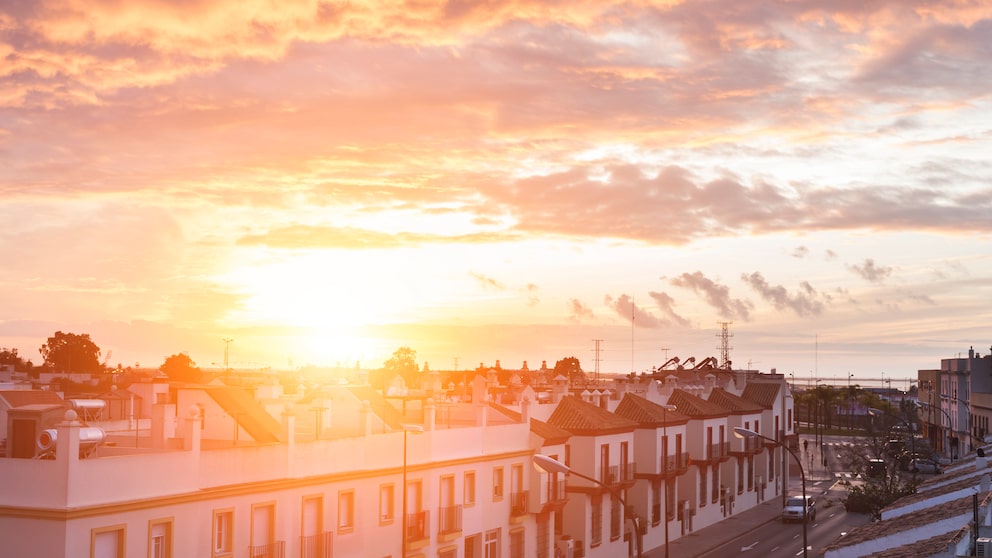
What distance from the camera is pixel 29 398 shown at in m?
40.1

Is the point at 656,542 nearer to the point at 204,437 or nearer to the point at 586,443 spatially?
the point at 586,443

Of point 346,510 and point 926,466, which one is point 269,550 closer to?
point 346,510

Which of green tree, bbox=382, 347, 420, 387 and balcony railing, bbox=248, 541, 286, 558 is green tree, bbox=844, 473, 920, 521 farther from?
green tree, bbox=382, 347, 420, 387

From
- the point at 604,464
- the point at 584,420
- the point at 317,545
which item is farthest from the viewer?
the point at 604,464

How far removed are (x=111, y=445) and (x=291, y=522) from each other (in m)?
6.96

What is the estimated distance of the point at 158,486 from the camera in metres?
32.1

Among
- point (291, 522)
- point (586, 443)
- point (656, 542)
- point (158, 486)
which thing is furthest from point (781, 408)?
point (158, 486)

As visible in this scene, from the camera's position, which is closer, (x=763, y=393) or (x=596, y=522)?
(x=596, y=522)

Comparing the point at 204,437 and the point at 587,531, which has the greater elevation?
the point at 204,437

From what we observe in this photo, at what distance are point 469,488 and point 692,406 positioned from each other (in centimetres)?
3345

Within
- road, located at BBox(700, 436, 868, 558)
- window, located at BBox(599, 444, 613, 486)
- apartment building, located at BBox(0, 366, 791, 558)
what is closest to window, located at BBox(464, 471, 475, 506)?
apartment building, located at BBox(0, 366, 791, 558)

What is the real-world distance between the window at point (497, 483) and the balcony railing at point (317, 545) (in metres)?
13.8

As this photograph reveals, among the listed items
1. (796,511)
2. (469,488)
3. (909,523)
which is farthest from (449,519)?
(796,511)

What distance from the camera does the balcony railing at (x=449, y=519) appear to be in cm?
4672
